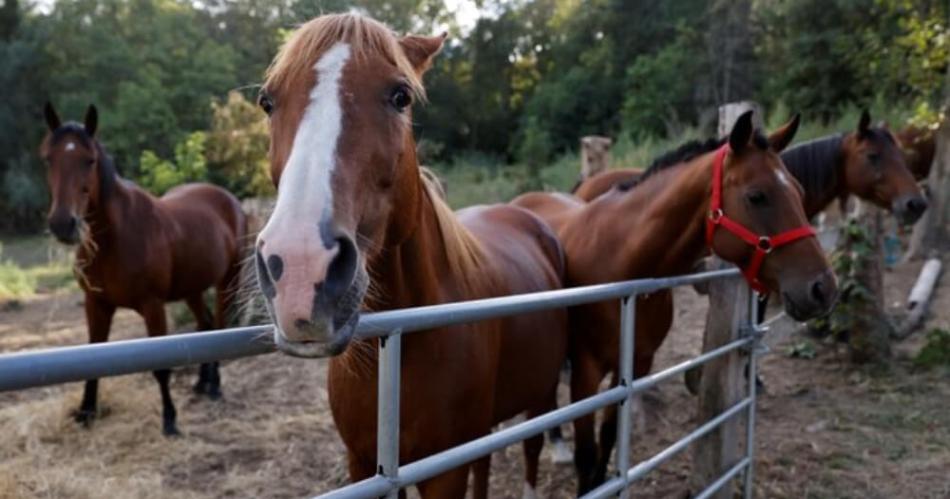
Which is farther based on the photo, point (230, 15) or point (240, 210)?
point (230, 15)

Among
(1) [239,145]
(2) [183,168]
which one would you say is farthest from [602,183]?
(2) [183,168]

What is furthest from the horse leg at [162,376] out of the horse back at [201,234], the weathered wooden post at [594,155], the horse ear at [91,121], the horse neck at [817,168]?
the horse neck at [817,168]

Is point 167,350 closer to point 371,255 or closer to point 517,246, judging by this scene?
point 371,255

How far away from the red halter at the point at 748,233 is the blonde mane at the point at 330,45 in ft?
5.47

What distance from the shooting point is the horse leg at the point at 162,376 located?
4.57 m

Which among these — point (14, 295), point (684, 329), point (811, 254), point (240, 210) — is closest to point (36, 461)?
point (240, 210)

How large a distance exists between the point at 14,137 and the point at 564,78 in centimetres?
2115

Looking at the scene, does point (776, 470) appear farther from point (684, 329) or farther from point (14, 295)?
point (14, 295)

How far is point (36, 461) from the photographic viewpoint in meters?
3.86

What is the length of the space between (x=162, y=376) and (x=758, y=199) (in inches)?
150

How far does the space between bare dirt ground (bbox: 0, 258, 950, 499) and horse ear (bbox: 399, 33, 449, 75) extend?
2.41m

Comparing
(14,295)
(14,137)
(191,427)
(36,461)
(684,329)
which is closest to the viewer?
(36,461)

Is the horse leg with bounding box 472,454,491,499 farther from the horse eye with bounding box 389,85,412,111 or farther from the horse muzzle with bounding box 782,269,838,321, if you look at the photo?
the horse eye with bounding box 389,85,412,111

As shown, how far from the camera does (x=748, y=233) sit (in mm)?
2768
